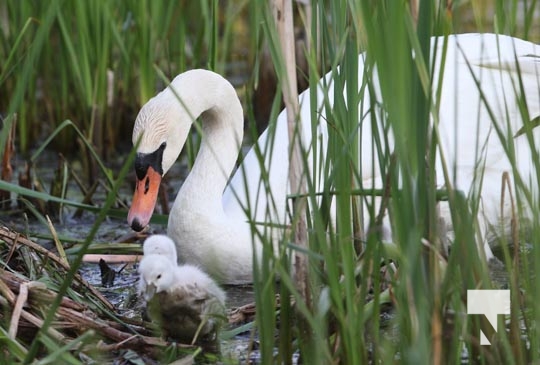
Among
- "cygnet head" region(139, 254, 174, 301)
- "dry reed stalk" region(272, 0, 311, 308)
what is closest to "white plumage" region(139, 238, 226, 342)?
"cygnet head" region(139, 254, 174, 301)

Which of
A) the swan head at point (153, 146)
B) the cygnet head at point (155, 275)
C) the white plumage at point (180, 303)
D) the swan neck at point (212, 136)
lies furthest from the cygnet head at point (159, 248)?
the swan neck at point (212, 136)

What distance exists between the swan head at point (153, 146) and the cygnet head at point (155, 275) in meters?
0.94

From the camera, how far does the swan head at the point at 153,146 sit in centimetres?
423

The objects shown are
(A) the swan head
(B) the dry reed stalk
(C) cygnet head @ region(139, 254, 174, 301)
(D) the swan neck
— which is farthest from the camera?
(D) the swan neck

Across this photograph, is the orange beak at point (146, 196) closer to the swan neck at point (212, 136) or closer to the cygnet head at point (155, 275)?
the swan neck at point (212, 136)

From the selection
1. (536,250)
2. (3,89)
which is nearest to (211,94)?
(536,250)

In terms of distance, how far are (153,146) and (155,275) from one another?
43.7 inches

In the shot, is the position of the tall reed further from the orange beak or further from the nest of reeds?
the orange beak

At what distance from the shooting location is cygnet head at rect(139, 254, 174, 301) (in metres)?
3.25

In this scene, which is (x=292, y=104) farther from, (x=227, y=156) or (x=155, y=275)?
(x=227, y=156)

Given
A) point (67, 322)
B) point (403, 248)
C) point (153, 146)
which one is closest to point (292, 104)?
point (403, 248)

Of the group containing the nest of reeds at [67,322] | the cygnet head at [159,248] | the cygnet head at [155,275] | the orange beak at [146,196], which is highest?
the orange beak at [146,196]

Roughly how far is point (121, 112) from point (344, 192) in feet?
13.7

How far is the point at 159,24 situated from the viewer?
6.05 meters
